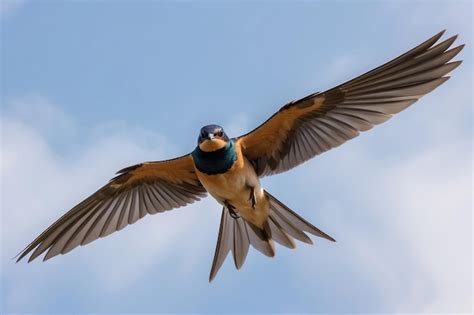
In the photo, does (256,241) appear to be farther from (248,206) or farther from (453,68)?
(453,68)

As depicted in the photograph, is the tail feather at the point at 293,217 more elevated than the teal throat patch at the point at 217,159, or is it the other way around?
→ the teal throat patch at the point at 217,159

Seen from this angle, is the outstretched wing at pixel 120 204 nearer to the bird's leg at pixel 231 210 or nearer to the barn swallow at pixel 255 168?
the barn swallow at pixel 255 168

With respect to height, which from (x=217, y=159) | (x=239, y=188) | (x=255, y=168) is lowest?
(x=239, y=188)

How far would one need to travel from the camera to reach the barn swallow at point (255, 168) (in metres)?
10.8

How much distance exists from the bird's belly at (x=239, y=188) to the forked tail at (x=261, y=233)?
6.2 inches

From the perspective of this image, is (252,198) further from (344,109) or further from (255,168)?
(344,109)

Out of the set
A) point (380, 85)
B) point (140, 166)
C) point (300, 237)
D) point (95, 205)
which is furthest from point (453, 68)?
point (95, 205)

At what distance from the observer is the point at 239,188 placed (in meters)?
11.4

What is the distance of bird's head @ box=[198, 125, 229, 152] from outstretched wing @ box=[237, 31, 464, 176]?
472 mm

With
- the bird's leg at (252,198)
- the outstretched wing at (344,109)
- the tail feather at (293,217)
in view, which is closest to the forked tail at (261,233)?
the tail feather at (293,217)

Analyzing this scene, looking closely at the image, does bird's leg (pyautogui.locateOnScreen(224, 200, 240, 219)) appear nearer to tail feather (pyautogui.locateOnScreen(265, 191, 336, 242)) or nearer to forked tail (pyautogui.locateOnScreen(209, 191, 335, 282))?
forked tail (pyautogui.locateOnScreen(209, 191, 335, 282))

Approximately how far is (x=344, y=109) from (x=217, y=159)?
1654mm

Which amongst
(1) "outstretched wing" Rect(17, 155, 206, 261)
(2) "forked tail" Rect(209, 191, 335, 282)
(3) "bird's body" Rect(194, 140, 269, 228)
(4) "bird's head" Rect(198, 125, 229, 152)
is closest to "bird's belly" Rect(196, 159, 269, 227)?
(3) "bird's body" Rect(194, 140, 269, 228)

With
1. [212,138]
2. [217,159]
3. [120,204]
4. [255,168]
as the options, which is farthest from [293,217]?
[120,204]
